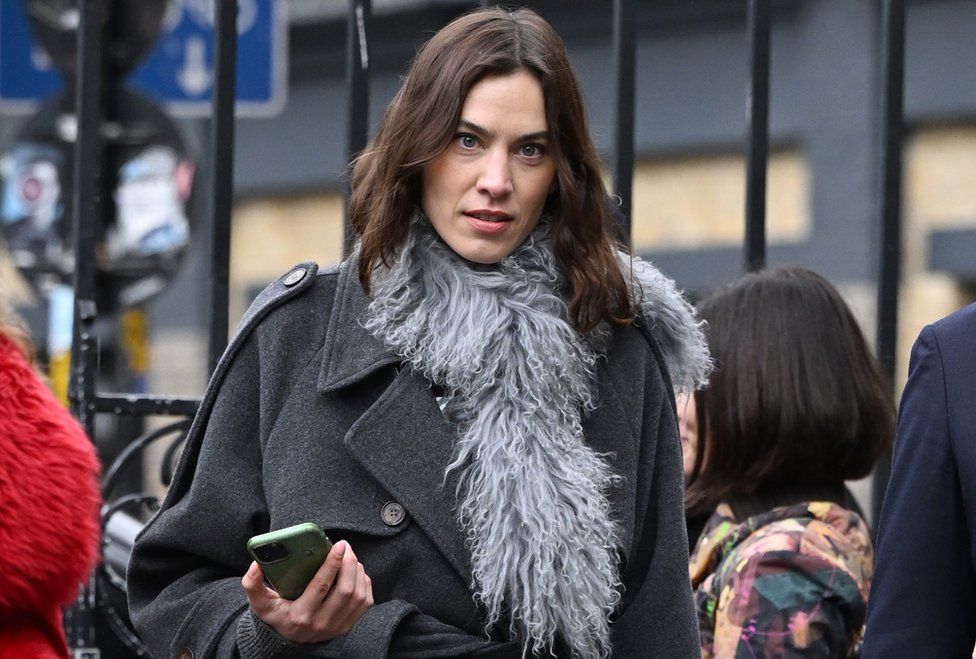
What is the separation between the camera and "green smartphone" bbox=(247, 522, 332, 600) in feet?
7.09

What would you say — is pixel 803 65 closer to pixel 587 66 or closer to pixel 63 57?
pixel 587 66

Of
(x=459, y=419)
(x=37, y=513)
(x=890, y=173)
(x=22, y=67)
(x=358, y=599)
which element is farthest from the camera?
(x=22, y=67)

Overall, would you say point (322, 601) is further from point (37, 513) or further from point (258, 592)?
point (37, 513)

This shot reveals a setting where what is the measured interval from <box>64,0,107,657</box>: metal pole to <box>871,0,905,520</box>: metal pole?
1594 mm

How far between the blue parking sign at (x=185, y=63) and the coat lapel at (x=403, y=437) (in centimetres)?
297

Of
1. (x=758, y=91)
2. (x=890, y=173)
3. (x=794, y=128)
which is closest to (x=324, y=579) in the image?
(x=758, y=91)

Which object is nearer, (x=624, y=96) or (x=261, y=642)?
(x=261, y=642)

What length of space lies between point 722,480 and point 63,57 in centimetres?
286

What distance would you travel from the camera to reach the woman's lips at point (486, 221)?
2.56 meters

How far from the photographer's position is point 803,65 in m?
10.3

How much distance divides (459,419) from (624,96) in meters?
1.06

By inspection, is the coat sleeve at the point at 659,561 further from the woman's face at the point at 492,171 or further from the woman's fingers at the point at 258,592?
the woman's fingers at the point at 258,592

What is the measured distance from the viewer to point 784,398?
10.1 feet

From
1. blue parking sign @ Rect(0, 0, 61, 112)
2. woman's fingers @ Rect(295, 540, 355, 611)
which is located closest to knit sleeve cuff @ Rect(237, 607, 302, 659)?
woman's fingers @ Rect(295, 540, 355, 611)
